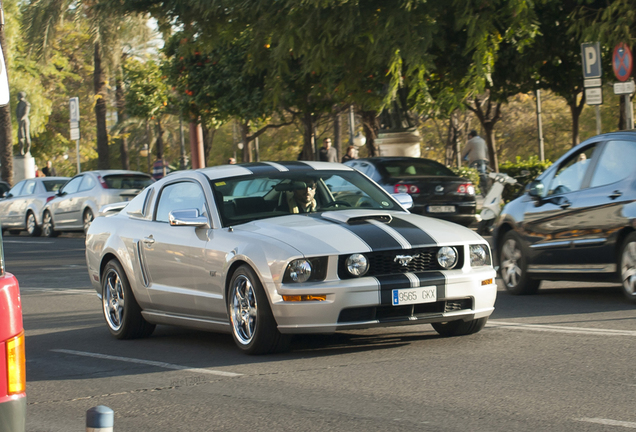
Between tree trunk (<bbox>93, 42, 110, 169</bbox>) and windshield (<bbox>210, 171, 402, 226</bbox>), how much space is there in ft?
91.5

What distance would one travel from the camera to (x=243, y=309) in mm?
7465

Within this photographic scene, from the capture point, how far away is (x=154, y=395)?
6.32 meters

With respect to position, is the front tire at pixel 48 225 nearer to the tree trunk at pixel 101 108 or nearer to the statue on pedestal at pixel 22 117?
the tree trunk at pixel 101 108

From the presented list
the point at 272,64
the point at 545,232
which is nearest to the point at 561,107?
the point at 272,64

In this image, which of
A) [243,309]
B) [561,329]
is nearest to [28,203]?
[243,309]

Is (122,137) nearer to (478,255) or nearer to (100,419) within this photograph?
(478,255)

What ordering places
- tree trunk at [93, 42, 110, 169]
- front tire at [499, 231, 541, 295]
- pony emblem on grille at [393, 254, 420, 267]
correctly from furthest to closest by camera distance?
1. tree trunk at [93, 42, 110, 169]
2. front tire at [499, 231, 541, 295]
3. pony emblem on grille at [393, 254, 420, 267]

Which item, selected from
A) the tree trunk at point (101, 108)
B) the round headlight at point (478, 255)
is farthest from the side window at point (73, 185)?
the round headlight at point (478, 255)

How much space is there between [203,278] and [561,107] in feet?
188

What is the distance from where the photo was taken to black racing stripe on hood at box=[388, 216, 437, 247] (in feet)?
23.6

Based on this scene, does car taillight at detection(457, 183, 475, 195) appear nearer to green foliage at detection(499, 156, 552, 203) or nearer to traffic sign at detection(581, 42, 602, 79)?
traffic sign at detection(581, 42, 602, 79)

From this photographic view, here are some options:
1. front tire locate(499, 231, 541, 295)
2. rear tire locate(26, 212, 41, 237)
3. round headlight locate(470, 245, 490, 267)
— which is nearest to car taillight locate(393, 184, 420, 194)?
front tire locate(499, 231, 541, 295)

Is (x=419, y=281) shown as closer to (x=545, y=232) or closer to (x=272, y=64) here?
(x=545, y=232)

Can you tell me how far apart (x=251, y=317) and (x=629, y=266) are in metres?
3.84
